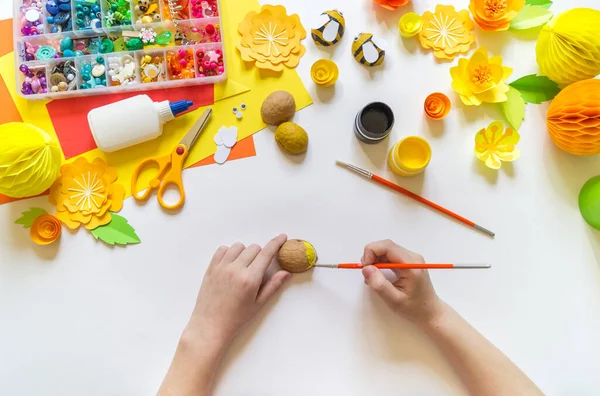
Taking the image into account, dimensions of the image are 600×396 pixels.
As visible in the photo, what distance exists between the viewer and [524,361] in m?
0.78

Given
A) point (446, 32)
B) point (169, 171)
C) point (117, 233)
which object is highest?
point (446, 32)

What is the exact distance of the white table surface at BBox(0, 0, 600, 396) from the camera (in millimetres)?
770

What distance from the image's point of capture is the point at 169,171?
2.66ft

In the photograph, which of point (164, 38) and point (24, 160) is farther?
point (164, 38)

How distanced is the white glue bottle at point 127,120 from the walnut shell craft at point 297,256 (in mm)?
316

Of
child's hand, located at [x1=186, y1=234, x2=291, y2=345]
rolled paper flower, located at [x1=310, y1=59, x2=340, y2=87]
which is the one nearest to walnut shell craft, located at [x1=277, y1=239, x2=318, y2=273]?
child's hand, located at [x1=186, y1=234, x2=291, y2=345]

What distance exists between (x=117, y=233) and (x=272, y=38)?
463 mm

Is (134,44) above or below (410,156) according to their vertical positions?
above

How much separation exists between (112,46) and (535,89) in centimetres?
81

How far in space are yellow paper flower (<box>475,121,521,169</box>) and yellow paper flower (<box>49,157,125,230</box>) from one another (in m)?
0.66

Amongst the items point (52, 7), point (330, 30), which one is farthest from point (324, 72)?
point (52, 7)

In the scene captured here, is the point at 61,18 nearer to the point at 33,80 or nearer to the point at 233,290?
the point at 33,80

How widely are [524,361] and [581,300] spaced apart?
0.16 metres

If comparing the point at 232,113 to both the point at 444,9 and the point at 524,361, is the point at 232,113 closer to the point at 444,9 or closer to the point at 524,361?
the point at 444,9
